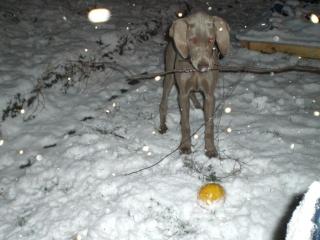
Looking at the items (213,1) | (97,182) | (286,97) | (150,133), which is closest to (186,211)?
(97,182)

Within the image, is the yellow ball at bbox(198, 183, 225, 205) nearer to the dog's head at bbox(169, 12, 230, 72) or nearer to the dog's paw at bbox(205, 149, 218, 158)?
the dog's paw at bbox(205, 149, 218, 158)

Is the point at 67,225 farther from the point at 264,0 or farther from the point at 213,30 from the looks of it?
the point at 264,0

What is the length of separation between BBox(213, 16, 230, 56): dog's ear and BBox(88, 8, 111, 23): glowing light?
22.9 ft

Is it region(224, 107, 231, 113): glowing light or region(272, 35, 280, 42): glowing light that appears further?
region(272, 35, 280, 42): glowing light

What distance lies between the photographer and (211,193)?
16.5 ft

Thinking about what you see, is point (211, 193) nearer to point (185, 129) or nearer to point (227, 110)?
point (185, 129)

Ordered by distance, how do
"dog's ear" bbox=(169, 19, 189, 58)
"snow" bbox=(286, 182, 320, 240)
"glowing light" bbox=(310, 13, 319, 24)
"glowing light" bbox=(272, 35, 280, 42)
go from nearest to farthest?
1. "snow" bbox=(286, 182, 320, 240)
2. "dog's ear" bbox=(169, 19, 189, 58)
3. "glowing light" bbox=(272, 35, 280, 42)
4. "glowing light" bbox=(310, 13, 319, 24)

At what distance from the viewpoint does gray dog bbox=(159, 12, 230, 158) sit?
4879mm

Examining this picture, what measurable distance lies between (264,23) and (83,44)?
16.4 ft

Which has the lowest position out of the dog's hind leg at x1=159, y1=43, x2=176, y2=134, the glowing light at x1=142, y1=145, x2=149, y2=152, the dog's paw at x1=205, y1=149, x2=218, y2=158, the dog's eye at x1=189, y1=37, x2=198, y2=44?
the glowing light at x1=142, y1=145, x2=149, y2=152

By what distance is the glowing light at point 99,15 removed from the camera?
1130 cm

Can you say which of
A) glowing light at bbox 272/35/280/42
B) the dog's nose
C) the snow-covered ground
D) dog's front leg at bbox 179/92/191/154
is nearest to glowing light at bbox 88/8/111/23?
the snow-covered ground

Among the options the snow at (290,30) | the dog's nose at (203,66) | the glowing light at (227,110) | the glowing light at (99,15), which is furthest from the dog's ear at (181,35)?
the glowing light at (99,15)

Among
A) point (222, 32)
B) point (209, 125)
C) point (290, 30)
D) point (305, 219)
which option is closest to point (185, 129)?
point (209, 125)
